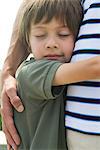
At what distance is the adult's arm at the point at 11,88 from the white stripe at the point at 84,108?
26 centimetres

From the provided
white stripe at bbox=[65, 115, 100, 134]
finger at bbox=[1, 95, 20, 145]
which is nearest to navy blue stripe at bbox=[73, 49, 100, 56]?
white stripe at bbox=[65, 115, 100, 134]

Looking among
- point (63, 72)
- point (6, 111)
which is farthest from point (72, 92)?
point (6, 111)

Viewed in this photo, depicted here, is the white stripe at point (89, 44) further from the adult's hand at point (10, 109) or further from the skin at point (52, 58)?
the adult's hand at point (10, 109)

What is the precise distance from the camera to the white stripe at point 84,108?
4.80ft

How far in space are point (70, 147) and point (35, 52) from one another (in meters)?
0.43

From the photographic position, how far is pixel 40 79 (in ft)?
5.13

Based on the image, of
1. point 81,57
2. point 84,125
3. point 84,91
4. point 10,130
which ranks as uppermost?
point 81,57

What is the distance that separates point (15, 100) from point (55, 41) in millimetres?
304

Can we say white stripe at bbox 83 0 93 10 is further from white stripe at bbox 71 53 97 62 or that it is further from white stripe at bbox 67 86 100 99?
white stripe at bbox 67 86 100 99

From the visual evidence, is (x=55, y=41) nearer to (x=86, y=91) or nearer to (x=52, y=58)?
(x=52, y=58)

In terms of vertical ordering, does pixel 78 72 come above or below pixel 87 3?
below

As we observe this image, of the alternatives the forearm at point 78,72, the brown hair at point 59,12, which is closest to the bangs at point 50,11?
the brown hair at point 59,12

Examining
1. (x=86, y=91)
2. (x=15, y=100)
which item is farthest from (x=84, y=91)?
(x=15, y=100)

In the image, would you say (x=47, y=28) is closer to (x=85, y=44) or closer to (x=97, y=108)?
(x=85, y=44)
